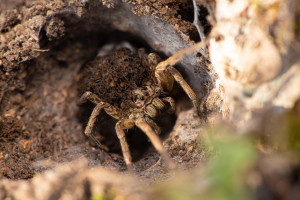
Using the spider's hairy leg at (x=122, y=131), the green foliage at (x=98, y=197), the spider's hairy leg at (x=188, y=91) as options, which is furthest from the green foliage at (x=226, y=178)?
the spider's hairy leg at (x=188, y=91)

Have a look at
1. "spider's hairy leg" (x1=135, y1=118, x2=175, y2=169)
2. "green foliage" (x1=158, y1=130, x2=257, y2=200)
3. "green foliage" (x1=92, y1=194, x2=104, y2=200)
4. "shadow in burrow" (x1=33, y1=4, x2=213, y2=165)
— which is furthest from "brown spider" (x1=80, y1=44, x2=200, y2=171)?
"green foliage" (x1=158, y1=130, x2=257, y2=200)

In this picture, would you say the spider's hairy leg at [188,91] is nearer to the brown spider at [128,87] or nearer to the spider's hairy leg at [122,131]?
the brown spider at [128,87]

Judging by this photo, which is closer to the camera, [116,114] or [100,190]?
[100,190]

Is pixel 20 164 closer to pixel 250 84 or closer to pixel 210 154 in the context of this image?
pixel 210 154

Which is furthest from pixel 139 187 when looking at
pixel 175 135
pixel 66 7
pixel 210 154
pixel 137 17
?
pixel 66 7

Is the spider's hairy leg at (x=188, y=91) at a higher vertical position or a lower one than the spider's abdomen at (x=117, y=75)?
higher

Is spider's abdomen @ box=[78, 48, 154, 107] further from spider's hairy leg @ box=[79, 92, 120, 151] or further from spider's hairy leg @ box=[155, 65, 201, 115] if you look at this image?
spider's hairy leg @ box=[155, 65, 201, 115]
